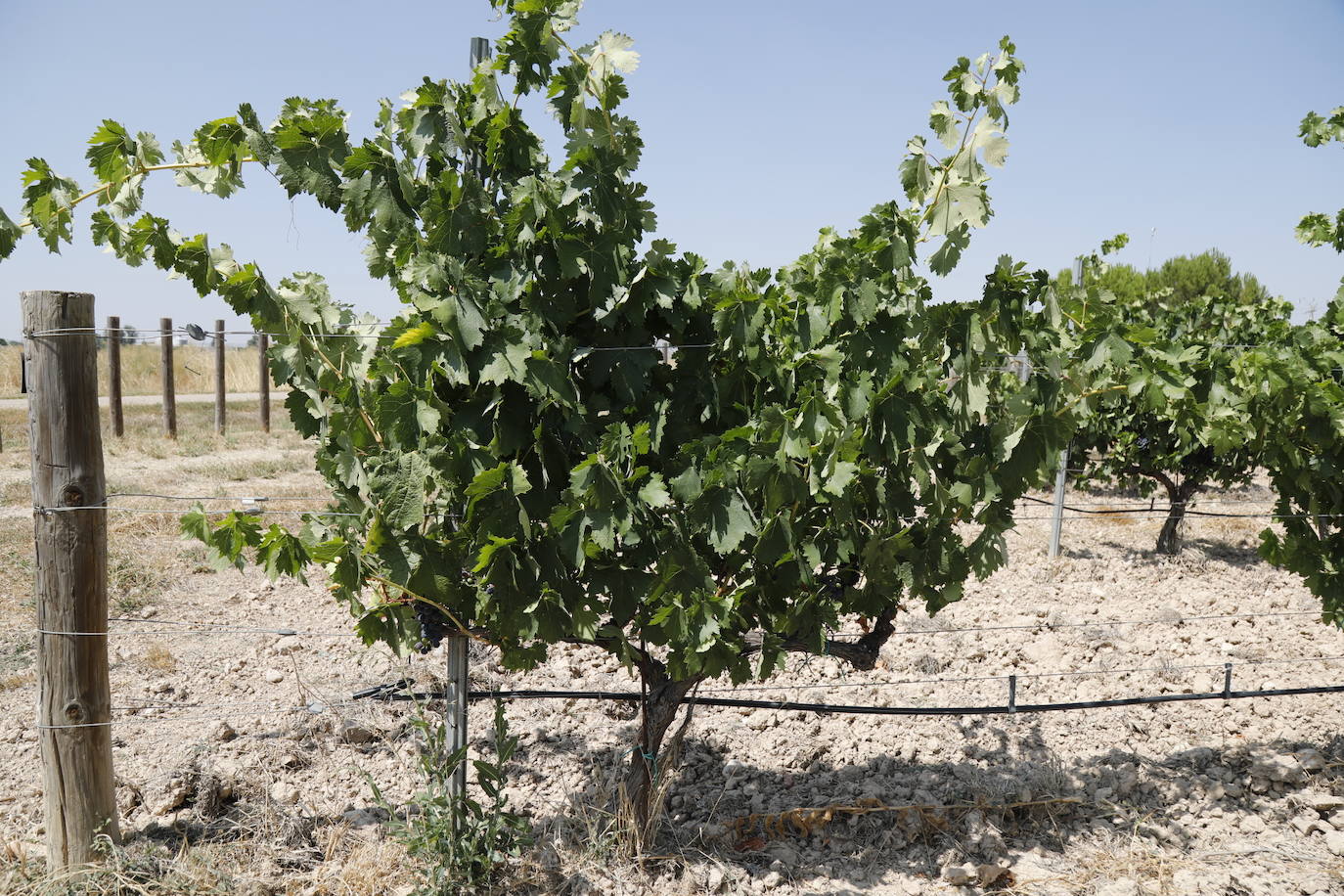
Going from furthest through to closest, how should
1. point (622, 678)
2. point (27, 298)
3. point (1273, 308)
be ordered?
point (1273, 308)
point (622, 678)
point (27, 298)

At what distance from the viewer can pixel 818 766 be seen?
3.90 meters

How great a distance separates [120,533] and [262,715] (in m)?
3.59

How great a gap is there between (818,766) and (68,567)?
109 inches

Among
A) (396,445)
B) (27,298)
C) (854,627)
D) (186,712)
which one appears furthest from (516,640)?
(854,627)

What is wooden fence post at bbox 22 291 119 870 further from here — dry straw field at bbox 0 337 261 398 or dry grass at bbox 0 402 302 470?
dry straw field at bbox 0 337 261 398

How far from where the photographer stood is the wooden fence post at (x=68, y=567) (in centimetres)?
283

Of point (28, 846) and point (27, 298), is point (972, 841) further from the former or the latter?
point (27, 298)

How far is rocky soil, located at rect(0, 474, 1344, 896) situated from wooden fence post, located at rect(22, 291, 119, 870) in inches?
11.5

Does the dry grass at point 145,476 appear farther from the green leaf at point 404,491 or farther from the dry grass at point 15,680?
the green leaf at point 404,491

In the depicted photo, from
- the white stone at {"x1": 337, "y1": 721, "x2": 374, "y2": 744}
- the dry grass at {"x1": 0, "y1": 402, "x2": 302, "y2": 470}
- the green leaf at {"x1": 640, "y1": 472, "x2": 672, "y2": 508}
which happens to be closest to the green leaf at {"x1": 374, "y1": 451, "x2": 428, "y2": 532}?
the green leaf at {"x1": 640, "y1": 472, "x2": 672, "y2": 508}

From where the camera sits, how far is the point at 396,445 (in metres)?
2.43

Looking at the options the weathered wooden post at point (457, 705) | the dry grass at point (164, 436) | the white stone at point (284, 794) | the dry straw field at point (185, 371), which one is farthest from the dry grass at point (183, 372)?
the weathered wooden post at point (457, 705)

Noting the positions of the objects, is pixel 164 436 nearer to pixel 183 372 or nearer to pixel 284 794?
pixel 183 372

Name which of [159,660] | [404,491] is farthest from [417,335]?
[159,660]
